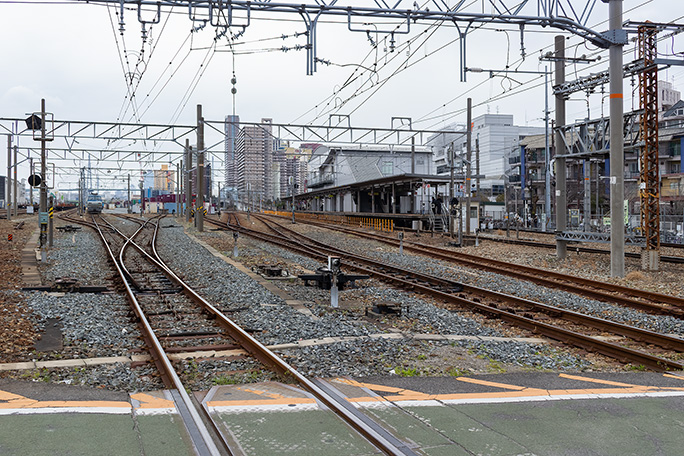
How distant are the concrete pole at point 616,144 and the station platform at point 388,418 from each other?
10.3 m

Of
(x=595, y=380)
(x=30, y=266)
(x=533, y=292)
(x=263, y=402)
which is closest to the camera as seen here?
(x=263, y=402)

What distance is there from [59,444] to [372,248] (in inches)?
858

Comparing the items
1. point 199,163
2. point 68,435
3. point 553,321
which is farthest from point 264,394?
point 199,163

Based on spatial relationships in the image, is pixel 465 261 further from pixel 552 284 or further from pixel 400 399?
pixel 400 399

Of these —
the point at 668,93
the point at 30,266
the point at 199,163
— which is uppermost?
the point at 668,93

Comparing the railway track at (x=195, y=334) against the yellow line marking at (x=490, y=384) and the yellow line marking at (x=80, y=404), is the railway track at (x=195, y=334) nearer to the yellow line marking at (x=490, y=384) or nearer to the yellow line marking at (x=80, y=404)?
the yellow line marking at (x=80, y=404)

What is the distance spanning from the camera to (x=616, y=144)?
51.5 ft

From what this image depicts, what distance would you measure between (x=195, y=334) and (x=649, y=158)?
14727mm

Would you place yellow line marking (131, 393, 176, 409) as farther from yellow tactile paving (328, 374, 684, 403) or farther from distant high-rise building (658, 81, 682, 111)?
distant high-rise building (658, 81, 682, 111)

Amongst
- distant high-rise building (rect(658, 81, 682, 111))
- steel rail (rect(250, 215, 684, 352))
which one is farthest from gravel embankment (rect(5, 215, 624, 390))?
distant high-rise building (rect(658, 81, 682, 111))

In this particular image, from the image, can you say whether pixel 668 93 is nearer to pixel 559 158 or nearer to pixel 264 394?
pixel 559 158

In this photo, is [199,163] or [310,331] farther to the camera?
[199,163]

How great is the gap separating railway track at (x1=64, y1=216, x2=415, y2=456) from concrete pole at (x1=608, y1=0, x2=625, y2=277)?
11535mm

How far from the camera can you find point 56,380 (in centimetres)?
631
